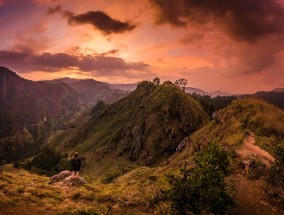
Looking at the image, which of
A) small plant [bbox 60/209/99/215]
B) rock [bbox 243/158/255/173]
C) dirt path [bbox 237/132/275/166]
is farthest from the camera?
dirt path [bbox 237/132/275/166]

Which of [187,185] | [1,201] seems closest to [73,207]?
[1,201]

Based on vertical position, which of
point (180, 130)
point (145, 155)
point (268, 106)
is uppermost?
point (268, 106)

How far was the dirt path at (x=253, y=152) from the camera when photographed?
27.4 metres

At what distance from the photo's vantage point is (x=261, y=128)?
3422 cm

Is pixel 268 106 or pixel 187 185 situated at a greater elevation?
pixel 268 106

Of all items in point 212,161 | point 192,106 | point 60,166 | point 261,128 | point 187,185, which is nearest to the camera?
point 187,185

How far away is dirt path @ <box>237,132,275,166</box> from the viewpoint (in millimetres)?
27391

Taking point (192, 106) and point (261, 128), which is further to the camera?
point (192, 106)

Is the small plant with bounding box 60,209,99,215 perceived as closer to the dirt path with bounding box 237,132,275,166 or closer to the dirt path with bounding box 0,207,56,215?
the dirt path with bounding box 0,207,56,215

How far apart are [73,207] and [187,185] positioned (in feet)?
35.6

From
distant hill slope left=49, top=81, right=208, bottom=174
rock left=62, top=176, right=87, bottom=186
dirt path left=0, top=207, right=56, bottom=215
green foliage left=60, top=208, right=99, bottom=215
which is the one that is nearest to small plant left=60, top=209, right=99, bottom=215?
green foliage left=60, top=208, right=99, bottom=215

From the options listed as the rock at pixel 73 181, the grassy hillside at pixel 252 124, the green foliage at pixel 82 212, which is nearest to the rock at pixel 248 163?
the grassy hillside at pixel 252 124

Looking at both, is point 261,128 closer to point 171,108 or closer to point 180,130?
point 180,130

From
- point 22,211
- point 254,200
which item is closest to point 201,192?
point 254,200
